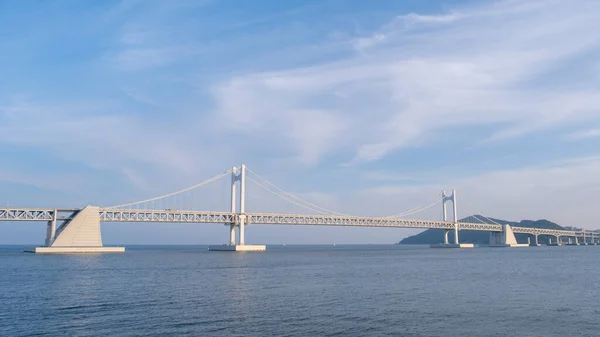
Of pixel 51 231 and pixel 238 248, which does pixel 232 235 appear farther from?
pixel 51 231

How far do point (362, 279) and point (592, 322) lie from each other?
15648 millimetres

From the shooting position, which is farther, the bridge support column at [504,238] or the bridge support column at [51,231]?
the bridge support column at [504,238]

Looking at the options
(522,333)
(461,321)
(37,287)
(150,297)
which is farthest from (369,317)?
(37,287)

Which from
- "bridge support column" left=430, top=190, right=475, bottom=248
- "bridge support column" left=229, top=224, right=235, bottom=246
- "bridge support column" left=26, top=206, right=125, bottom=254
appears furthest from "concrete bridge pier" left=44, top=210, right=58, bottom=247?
"bridge support column" left=430, top=190, right=475, bottom=248

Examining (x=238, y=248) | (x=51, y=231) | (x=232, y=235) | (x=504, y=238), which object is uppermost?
(x=51, y=231)

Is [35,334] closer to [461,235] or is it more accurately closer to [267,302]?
[267,302]

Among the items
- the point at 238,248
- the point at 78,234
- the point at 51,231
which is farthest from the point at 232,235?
the point at 51,231

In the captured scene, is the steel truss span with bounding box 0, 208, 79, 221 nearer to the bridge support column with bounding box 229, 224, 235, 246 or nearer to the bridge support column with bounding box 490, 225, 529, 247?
the bridge support column with bounding box 229, 224, 235, 246

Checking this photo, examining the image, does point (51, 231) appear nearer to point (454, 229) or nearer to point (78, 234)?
point (78, 234)

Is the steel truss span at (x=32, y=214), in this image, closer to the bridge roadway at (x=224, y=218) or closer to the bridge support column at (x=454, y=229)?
the bridge roadway at (x=224, y=218)

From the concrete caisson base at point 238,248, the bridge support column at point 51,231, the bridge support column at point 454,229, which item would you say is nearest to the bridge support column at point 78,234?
the bridge support column at point 51,231

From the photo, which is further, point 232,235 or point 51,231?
point 232,235

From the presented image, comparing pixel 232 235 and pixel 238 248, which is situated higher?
pixel 232 235

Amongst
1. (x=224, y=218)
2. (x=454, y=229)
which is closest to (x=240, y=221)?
(x=224, y=218)
